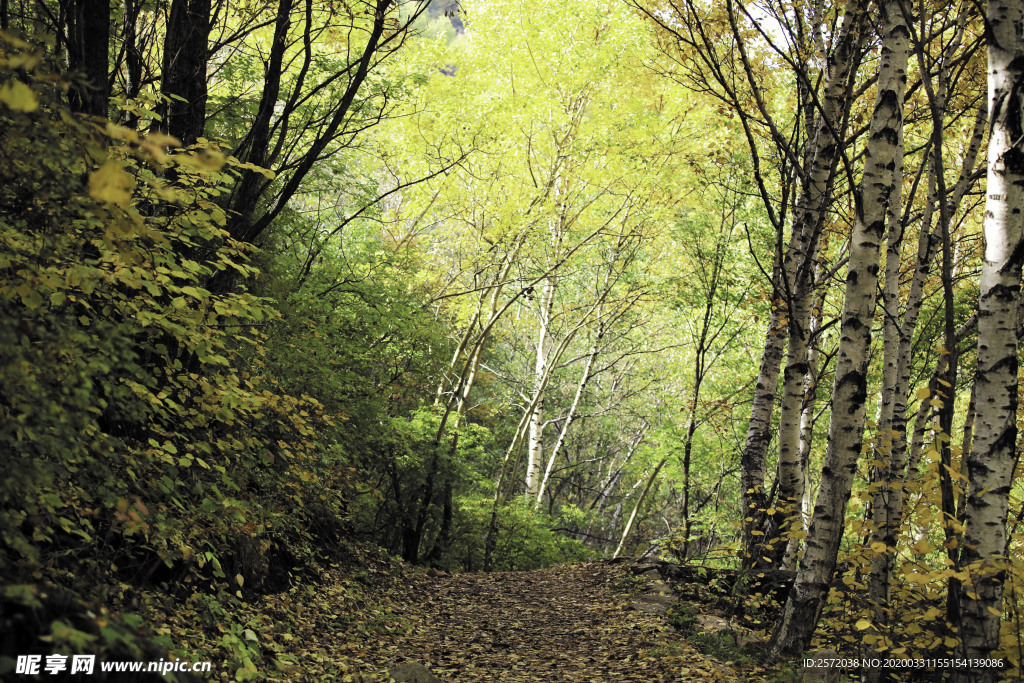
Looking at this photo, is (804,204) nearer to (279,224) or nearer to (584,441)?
(279,224)

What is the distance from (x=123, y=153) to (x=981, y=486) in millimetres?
4373

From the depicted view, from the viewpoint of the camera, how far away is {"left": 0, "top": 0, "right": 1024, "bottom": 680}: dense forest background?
2678 mm

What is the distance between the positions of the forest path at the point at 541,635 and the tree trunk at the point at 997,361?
2.22m

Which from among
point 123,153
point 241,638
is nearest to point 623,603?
point 241,638

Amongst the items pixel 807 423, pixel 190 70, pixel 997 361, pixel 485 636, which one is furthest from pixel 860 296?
pixel 807 423

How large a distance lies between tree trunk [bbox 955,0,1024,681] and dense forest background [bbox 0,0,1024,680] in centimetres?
2

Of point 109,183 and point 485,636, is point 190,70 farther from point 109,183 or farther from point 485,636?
point 485,636

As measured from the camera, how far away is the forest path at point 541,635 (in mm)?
5238

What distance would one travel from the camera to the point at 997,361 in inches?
121

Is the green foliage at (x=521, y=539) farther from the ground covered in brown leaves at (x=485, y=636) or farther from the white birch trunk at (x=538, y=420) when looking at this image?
the ground covered in brown leaves at (x=485, y=636)

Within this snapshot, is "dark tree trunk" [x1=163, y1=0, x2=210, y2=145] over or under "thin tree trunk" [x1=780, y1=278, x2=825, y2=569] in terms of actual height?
over

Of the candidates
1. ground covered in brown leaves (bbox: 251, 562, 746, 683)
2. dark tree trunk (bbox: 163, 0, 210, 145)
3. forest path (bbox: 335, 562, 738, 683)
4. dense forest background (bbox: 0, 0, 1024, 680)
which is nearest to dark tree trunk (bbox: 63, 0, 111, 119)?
dense forest background (bbox: 0, 0, 1024, 680)

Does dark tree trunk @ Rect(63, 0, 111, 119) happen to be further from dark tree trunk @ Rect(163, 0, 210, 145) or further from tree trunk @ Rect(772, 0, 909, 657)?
tree trunk @ Rect(772, 0, 909, 657)

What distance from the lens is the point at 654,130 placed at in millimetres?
12508
